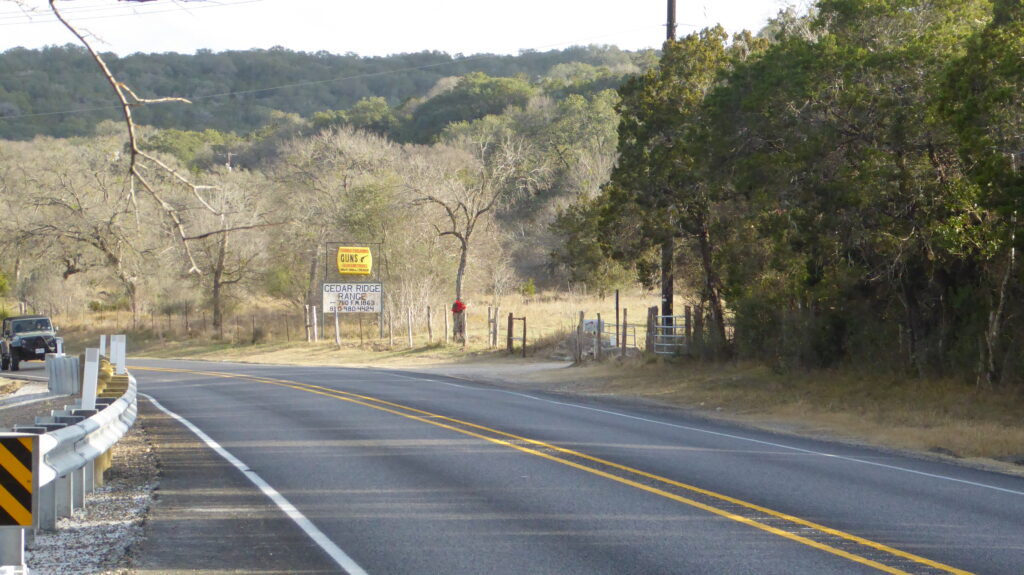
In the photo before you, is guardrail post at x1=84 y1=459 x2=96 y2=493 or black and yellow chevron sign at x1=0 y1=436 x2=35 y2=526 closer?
black and yellow chevron sign at x1=0 y1=436 x2=35 y2=526

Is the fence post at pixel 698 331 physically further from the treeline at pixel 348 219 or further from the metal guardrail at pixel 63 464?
the metal guardrail at pixel 63 464

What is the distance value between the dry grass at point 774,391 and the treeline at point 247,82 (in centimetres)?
1258

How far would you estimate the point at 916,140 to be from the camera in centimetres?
→ 1791

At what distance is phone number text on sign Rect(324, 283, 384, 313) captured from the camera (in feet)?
156

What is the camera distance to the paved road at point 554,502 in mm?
7449

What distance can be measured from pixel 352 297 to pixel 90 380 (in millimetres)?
37148

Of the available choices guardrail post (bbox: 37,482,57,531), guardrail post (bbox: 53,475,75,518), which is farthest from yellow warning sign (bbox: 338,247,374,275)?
guardrail post (bbox: 37,482,57,531)

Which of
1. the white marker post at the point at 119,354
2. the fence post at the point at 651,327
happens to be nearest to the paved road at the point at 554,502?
the white marker post at the point at 119,354

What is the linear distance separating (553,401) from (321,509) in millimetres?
13322

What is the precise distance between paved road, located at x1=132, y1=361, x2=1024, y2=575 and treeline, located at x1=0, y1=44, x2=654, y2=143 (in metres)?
6.11

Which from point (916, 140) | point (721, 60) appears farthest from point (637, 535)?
point (721, 60)

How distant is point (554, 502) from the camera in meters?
9.62

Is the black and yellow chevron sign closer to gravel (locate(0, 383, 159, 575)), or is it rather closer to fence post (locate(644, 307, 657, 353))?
gravel (locate(0, 383, 159, 575))

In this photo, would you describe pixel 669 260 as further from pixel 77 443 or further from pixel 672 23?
pixel 77 443
